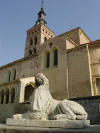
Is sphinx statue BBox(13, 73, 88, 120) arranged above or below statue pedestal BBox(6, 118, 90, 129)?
above

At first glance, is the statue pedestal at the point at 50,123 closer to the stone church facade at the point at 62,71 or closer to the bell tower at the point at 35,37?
the stone church facade at the point at 62,71

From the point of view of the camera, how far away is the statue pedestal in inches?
118

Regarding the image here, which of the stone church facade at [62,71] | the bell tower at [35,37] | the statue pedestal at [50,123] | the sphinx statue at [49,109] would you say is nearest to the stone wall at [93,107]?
the stone church facade at [62,71]

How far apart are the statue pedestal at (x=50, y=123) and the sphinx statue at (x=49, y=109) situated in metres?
0.22

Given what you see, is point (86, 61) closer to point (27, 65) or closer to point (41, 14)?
point (27, 65)

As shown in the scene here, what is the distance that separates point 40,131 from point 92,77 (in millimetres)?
12767

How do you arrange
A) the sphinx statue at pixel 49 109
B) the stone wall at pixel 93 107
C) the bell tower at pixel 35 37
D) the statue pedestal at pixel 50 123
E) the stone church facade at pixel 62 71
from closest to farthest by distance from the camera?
the statue pedestal at pixel 50 123 → the sphinx statue at pixel 49 109 → the stone wall at pixel 93 107 → the stone church facade at pixel 62 71 → the bell tower at pixel 35 37

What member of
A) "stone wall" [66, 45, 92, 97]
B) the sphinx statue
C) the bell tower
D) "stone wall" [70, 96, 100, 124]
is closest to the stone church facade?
"stone wall" [66, 45, 92, 97]

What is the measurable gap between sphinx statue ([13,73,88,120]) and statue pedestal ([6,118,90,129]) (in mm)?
221

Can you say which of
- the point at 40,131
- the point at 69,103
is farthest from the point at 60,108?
the point at 40,131

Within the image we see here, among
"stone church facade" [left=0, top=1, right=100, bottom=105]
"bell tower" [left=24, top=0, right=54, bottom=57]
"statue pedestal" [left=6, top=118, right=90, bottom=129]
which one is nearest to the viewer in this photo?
"statue pedestal" [left=6, top=118, right=90, bottom=129]

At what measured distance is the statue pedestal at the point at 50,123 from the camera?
3004mm

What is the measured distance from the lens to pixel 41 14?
179ft

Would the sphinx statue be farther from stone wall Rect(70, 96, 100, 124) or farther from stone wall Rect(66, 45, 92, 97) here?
stone wall Rect(66, 45, 92, 97)
